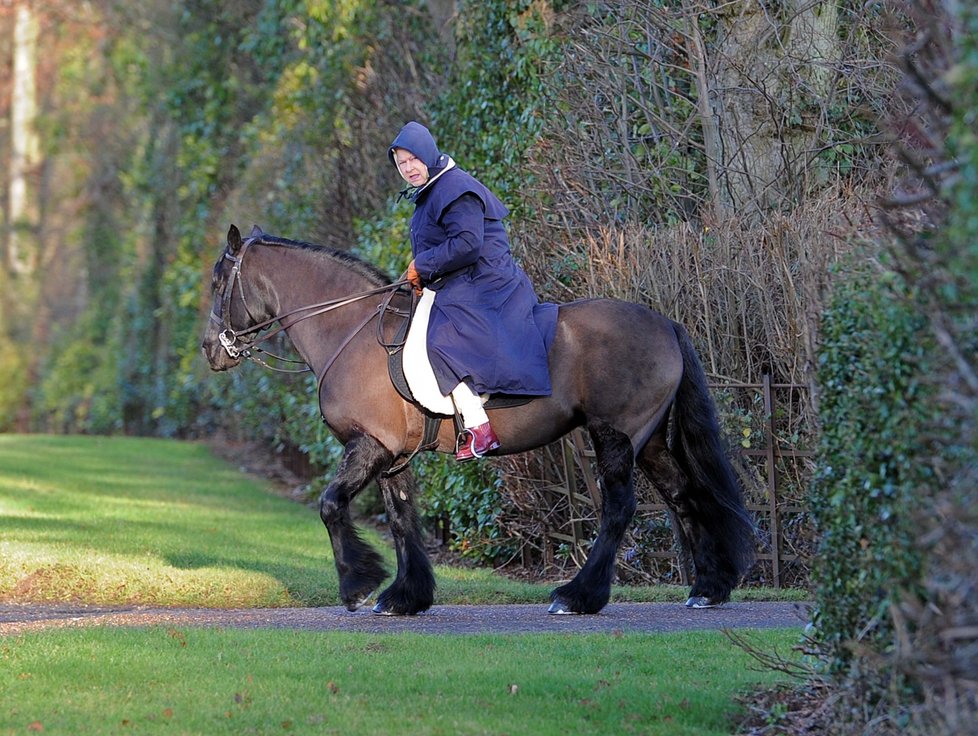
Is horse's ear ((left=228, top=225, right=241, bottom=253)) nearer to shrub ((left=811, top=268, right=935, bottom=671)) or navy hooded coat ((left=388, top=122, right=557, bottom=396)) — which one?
navy hooded coat ((left=388, top=122, right=557, bottom=396))

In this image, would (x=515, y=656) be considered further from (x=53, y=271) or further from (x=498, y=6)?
(x=53, y=271)

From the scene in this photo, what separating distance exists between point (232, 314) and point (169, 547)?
154 inches

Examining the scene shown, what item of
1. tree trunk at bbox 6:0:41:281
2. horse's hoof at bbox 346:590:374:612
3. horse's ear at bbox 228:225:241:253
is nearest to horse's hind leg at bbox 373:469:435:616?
horse's hoof at bbox 346:590:374:612

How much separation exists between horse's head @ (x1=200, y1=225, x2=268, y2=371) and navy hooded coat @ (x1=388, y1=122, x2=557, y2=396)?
1361 mm

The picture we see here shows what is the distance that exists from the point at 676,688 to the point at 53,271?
133ft

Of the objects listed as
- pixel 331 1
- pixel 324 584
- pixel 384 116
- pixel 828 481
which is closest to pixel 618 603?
pixel 324 584

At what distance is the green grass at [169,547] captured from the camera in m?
10.3

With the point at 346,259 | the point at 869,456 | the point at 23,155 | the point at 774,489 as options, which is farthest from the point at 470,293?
the point at 23,155

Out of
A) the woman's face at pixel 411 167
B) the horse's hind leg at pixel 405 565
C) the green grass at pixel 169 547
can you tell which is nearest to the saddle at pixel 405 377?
the horse's hind leg at pixel 405 565

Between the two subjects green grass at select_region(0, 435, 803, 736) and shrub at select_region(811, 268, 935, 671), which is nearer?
shrub at select_region(811, 268, 935, 671)

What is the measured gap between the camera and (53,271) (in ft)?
145

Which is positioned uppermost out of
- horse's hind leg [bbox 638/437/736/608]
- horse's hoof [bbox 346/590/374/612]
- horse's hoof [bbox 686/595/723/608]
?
horse's hind leg [bbox 638/437/736/608]

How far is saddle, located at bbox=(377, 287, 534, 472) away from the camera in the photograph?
8.66 m

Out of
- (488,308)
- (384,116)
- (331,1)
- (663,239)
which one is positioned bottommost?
(488,308)
